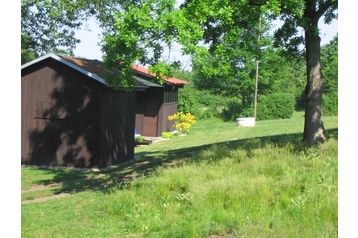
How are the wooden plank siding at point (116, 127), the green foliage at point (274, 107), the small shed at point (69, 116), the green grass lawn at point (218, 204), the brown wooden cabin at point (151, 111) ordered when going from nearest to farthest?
1. the green grass lawn at point (218, 204)
2. the small shed at point (69, 116)
3. the wooden plank siding at point (116, 127)
4. the brown wooden cabin at point (151, 111)
5. the green foliage at point (274, 107)

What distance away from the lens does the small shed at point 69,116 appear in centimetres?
1886

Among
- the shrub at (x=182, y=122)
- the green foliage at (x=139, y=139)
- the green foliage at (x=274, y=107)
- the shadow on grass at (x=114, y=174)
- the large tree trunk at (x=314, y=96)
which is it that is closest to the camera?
the shadow on grass at (x=114, y=174)

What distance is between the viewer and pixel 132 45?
10.8 metres

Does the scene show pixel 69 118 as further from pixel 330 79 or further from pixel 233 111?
pixel 330 79

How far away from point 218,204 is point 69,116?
1112cm

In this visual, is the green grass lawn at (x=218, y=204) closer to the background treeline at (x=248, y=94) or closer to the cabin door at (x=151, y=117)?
the cabin door at (x=151, y=117)

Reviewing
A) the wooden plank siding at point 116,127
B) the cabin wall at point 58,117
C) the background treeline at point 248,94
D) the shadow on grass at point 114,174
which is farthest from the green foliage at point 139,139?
the background treeline at point 248,94

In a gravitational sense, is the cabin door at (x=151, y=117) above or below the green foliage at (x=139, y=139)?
above

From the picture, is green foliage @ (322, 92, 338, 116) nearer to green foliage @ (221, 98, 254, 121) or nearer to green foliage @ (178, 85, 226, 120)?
green foliage @ (221, 98, 254, 121)

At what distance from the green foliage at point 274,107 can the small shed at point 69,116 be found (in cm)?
2442

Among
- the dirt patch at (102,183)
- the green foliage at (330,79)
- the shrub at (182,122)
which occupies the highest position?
the green foliage at (330,79)

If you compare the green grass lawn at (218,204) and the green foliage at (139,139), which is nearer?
the green grass lawn at (218,204)

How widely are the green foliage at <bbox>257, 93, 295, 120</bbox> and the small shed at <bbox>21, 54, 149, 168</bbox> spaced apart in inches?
962
